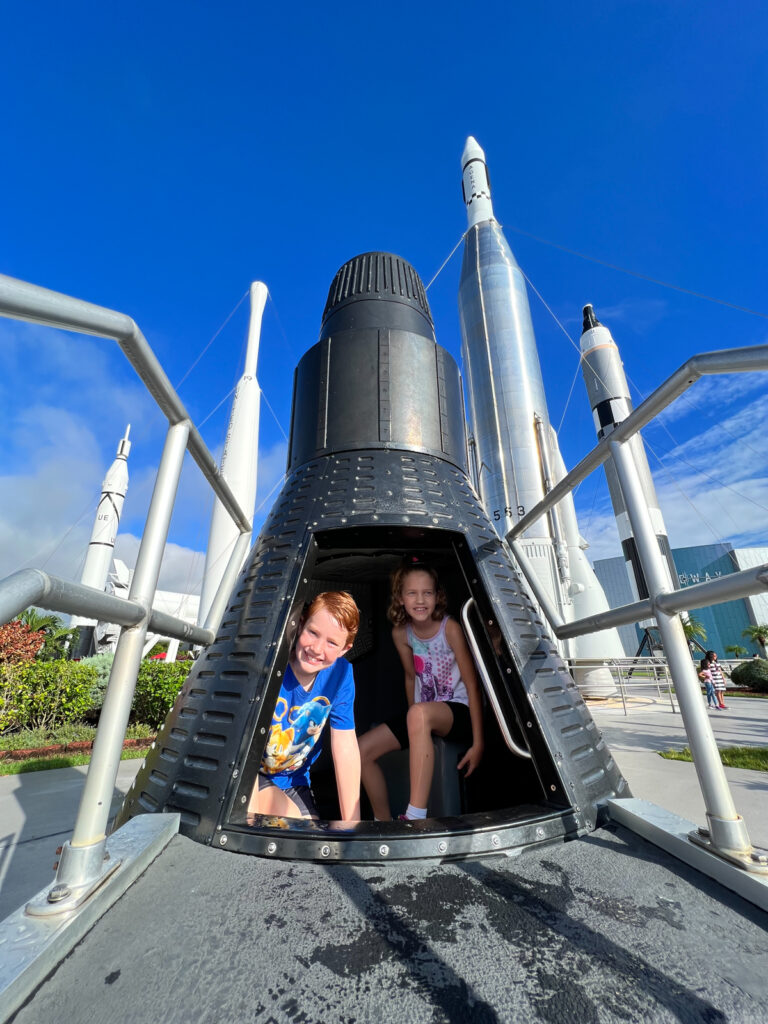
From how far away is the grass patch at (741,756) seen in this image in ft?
15.8

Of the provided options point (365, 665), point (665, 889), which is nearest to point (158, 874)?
point (665, 889)

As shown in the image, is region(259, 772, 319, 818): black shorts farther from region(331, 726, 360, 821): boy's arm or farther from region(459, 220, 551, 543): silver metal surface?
region(459, 220, 551, 543): silver metal surface

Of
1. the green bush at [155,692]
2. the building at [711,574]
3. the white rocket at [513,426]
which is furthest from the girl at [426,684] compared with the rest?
the building at [711,574]

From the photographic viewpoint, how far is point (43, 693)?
8055mm

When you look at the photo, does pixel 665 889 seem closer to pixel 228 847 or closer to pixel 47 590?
pixel 228 847

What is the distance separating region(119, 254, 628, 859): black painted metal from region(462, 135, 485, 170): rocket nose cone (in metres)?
27.3

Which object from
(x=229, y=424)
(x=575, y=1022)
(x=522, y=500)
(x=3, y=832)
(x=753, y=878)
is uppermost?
(x=229, y=424)

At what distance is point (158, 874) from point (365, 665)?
7.85ft

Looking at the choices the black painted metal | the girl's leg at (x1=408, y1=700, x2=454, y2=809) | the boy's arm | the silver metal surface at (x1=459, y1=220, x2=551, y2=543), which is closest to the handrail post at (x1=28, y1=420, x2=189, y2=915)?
the black painted metal

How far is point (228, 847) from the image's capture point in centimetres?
134

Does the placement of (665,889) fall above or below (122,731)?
below

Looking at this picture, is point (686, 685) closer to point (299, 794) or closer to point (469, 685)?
point (469, 685)

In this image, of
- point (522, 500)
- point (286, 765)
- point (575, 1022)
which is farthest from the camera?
point (522, 500)

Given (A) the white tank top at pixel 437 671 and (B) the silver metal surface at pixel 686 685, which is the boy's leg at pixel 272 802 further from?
(B) the silver metal surface at pixel 686 685
